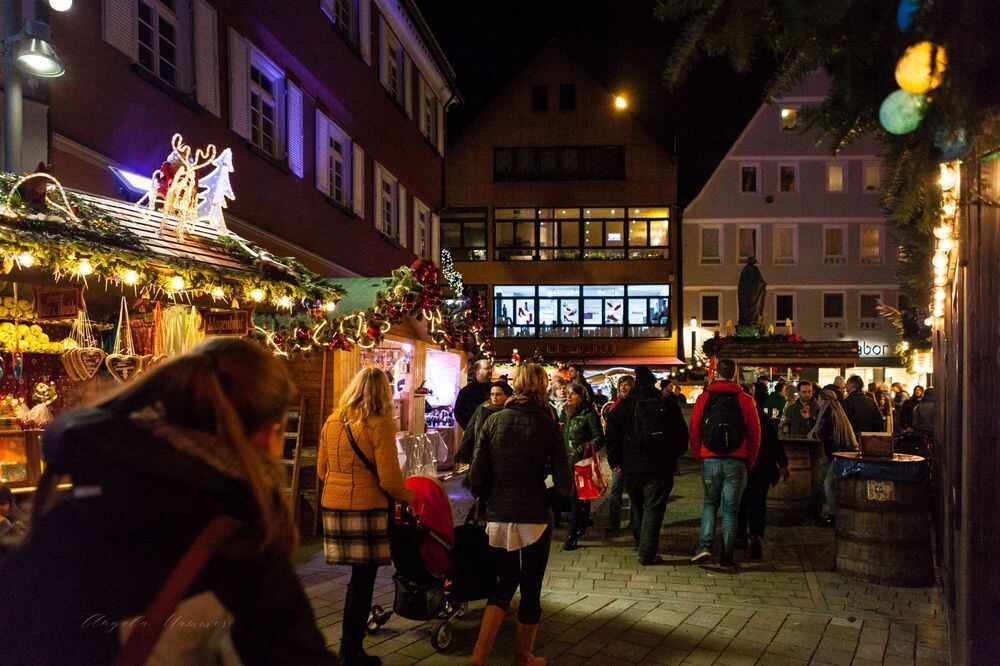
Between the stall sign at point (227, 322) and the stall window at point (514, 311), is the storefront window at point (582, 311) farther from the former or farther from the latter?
the stall sign at point (227, 322)

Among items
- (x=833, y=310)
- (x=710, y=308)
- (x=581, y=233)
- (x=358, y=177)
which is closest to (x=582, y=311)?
(x=581, y=233)

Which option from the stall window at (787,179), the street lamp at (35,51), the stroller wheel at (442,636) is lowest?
the stroller wheel at (442,636)

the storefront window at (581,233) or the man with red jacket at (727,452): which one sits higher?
the storefront window at (581,233)

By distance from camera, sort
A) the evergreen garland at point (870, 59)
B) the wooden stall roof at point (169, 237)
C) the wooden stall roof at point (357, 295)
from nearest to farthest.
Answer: the evergreen garland at point (870, 59), the wooden stall roof at point (169, 237), the wooden stall roof at point (357, 295)

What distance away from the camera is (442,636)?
17.2 feet

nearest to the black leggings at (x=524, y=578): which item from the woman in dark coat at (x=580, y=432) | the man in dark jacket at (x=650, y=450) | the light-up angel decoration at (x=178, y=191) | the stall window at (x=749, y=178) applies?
the man in dark jacket at (x=650, y=450)

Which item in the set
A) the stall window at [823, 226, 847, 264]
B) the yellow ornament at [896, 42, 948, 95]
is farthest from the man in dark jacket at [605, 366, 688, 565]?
the stall window at [823, 226, 847, 264]

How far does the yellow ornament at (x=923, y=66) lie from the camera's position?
2062 mm

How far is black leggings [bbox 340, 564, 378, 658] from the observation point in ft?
15.4

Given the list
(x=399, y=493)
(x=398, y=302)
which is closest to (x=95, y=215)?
(x=399, y=493)

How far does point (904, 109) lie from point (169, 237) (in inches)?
253

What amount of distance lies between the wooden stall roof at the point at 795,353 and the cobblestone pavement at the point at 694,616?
721cm

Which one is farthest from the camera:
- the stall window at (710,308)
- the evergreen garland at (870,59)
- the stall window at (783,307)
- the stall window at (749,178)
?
the stall window at (710,308)

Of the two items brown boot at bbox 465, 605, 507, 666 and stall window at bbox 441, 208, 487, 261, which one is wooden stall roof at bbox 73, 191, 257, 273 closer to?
brown boot at bbox 465, 605, 507, 666
